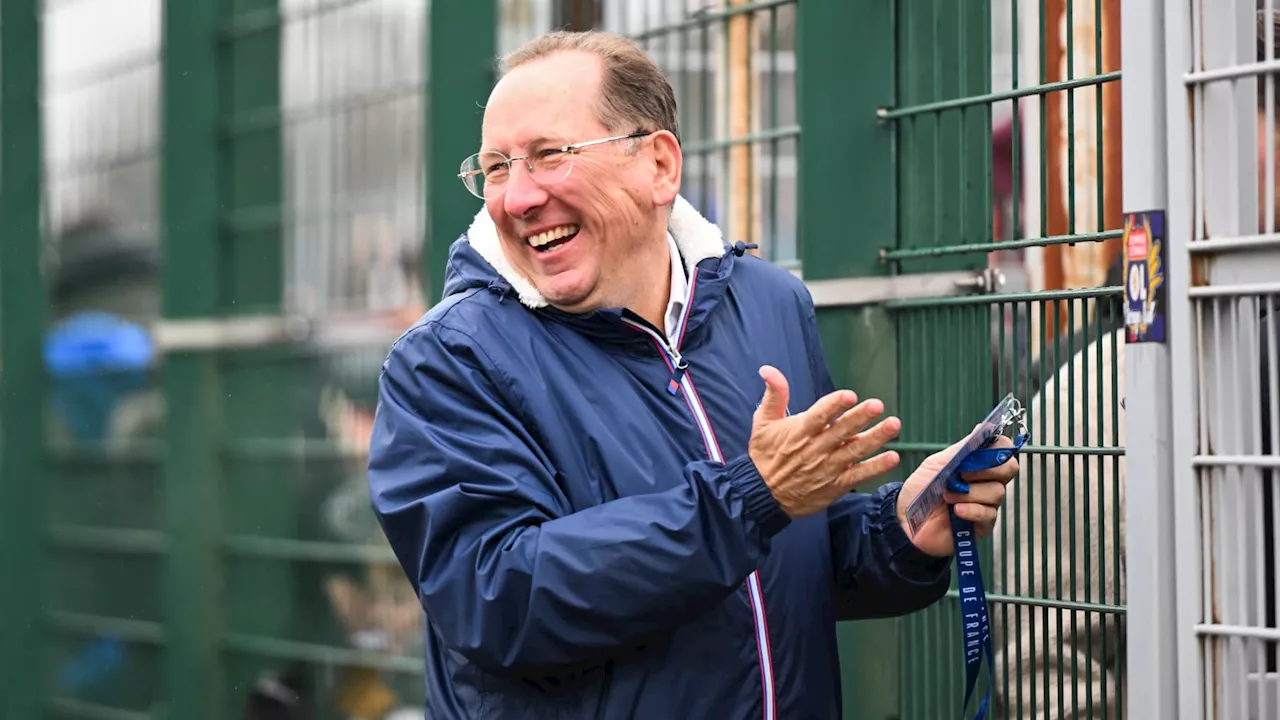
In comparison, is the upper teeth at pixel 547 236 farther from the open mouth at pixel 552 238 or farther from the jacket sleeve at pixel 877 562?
the jacket sleeve at pixel 877 562

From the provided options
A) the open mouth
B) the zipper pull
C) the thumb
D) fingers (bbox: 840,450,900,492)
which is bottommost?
fingers (bbox: 840,450,900,492)

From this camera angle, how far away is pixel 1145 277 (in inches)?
108

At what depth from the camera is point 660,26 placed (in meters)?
4.76

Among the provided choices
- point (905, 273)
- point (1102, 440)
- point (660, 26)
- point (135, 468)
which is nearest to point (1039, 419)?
point (1102, 440)

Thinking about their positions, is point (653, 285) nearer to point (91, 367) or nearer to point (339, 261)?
point (339, 261)

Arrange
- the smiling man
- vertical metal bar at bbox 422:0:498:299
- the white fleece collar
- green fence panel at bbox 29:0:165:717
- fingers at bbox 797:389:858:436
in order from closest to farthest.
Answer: fingers at bbox 797:389:858:436 < the smiling man < the white fleece collar < vertical metal bar at bbox 422:0:498:299 < green fence panel at bbox 29:0:165:717

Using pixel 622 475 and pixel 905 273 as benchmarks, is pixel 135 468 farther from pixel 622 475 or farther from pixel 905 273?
pixel 622 475

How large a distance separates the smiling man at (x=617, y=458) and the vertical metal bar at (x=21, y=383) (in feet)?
17.3

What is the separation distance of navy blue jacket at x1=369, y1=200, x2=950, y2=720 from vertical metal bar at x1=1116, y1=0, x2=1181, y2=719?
17.0 inches

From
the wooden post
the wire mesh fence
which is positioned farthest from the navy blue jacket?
the wire mesh fence

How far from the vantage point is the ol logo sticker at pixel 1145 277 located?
8.96ft

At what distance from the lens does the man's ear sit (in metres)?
3.10

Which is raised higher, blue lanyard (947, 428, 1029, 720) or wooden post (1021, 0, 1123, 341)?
wooden post (1021, 0, 1123, 341)

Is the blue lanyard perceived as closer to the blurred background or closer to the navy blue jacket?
the navy blue jacket
